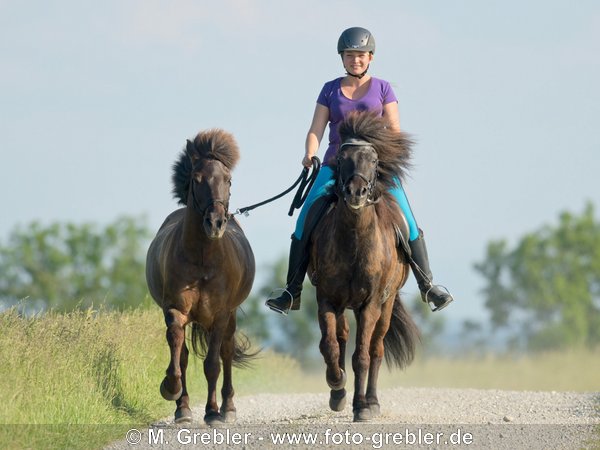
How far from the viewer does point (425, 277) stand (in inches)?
470

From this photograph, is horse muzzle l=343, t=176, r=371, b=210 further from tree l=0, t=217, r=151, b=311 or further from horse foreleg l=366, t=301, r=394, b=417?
tree l=0, t=217, r=151, b=311

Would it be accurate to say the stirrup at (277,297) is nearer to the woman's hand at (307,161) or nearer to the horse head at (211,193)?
the horse head at (211,193)

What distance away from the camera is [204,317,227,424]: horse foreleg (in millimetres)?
11156

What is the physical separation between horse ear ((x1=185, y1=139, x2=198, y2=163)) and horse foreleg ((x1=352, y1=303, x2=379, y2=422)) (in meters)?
2.16

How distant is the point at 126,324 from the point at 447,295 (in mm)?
4048

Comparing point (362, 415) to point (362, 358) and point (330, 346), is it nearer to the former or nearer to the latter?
point (362, 358)

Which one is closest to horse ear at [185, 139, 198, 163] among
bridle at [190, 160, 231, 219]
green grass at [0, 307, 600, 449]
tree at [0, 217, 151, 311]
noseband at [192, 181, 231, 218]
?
bridle at [190, 160, 231, 219]

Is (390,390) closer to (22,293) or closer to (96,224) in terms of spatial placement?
(22,293)

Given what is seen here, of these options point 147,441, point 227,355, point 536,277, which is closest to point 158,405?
point 227,355

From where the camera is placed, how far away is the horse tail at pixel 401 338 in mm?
13211

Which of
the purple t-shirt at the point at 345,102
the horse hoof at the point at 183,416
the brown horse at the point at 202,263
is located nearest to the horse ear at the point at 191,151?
the brown horse at the point at 202,263

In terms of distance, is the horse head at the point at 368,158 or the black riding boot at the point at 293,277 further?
the black riding boot at the point at 293,277

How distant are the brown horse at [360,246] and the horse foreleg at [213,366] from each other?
1.05 metres

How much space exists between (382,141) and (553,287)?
4918cm
